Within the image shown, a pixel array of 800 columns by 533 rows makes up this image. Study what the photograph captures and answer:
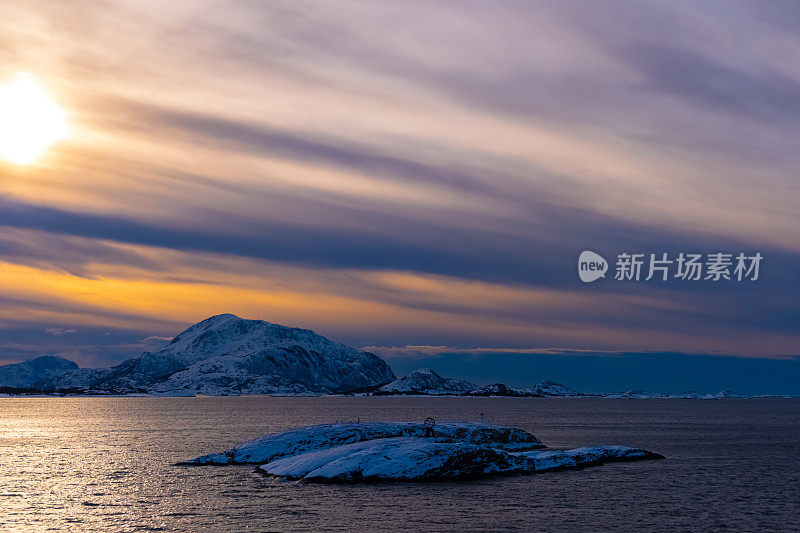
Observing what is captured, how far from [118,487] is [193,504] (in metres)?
15.7

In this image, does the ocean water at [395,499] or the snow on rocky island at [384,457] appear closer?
the ocean water at [395,499]

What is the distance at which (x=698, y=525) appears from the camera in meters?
60.5

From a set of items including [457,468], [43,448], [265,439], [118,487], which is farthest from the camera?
[43,448]

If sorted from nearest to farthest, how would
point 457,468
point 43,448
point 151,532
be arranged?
1. point 151,532
2. point 457,468
3. point 43,448

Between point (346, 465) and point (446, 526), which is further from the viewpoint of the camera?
point (346, 465)

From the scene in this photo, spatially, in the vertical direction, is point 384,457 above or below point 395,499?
above

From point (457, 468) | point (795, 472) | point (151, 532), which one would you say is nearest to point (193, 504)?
point (151, 532)

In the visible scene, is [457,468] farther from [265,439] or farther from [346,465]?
[265,439]

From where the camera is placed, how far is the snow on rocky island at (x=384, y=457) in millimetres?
84919

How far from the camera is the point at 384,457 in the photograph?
88000 millimetres

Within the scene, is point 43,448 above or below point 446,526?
below

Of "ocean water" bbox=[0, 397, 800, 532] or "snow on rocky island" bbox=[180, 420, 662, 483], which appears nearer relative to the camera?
"ocean water" bbox=[0, 397, 800, 532]

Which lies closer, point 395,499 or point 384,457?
point 395,499

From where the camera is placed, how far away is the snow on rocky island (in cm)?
8492
